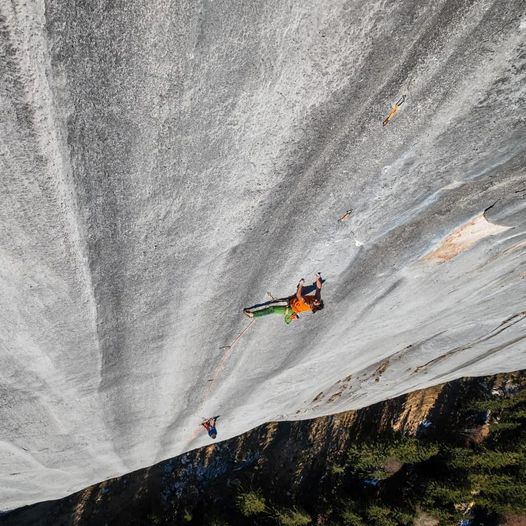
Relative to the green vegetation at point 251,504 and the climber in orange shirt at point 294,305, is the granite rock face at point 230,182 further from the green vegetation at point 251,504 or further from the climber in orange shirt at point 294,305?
the green vegetation at point 251,504

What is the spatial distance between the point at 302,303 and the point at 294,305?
122mm

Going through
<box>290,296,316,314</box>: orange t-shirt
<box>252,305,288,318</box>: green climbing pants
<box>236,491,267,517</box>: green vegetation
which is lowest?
<box>236,491,267,517</box>: green vegetation

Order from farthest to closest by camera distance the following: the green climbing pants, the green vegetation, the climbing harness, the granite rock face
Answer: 1. the green vegetation
2. the green climbing pants
3. the climbing harness
4. the granite rock face

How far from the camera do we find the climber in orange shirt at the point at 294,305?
478cm

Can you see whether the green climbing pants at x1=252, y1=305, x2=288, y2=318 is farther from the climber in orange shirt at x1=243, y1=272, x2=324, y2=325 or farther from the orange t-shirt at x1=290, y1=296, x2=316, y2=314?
the orange t-shirt at x1=290, y1=296, x2=316, y2=314

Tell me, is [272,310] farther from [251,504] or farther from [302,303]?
[251,504]

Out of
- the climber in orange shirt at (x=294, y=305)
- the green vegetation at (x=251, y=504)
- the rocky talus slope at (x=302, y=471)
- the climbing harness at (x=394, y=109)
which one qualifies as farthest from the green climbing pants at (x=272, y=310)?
the green vegetation at (x=251, y=504)

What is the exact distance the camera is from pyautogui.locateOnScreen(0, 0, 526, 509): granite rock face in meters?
2.44

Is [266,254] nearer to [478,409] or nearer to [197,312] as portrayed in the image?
[197,312]

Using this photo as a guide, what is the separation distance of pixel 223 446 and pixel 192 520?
7.10 feet

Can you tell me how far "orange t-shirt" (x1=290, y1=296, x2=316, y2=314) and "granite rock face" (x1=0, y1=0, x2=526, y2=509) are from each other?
0.54 feet

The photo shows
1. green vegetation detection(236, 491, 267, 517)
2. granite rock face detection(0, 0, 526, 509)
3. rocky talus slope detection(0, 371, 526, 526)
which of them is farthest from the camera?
green vegetation detection(236, 491, 267, 517)

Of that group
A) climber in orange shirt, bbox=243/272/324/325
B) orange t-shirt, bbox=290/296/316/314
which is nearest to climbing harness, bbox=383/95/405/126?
climber in orange shirt, bbox=243/272/324/325

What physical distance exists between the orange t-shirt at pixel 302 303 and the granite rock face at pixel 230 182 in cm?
16
